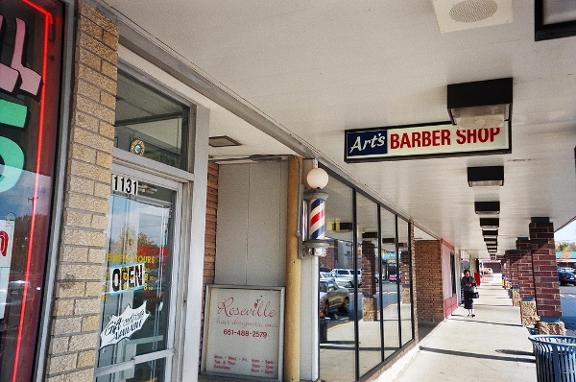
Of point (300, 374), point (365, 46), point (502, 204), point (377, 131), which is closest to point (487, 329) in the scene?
point (502, 204)

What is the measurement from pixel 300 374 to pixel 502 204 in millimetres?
5943

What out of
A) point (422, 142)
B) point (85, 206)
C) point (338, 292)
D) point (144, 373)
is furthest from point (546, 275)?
point (85, 206)

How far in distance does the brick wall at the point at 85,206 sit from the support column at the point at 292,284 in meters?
3.11

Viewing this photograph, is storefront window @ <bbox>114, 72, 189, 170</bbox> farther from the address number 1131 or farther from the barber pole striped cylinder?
the barber pole striped cylinder

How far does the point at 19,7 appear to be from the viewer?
216cm

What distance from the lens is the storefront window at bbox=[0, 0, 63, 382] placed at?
2025 millimetres

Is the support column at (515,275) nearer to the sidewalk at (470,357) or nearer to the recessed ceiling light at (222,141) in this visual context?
the sidewalk at (470,357)

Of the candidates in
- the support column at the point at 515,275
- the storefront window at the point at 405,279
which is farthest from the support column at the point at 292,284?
the support column at the point at 515,275

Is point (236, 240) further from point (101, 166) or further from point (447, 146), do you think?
point (101, 166)

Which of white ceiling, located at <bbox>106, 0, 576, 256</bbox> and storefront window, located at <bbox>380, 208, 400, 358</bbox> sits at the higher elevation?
white ceiling, located at <bbox>106, 0, 576, 256</bbox>

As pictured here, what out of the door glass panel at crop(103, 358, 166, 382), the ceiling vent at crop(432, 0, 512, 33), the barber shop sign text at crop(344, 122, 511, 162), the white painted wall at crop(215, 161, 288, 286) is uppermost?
the ceiling vent at crop(432, 0, 512, 33)

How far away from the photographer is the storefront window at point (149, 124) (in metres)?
3.09

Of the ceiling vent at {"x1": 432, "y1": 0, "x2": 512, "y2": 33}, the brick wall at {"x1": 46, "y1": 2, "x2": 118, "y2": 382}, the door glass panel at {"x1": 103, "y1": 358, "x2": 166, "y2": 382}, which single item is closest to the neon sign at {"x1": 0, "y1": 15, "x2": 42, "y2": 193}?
the brick wall at {"x1": 46, "y1": 2, "x2": 118, "y2": 382}

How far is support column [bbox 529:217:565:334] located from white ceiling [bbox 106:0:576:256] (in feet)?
20.2
